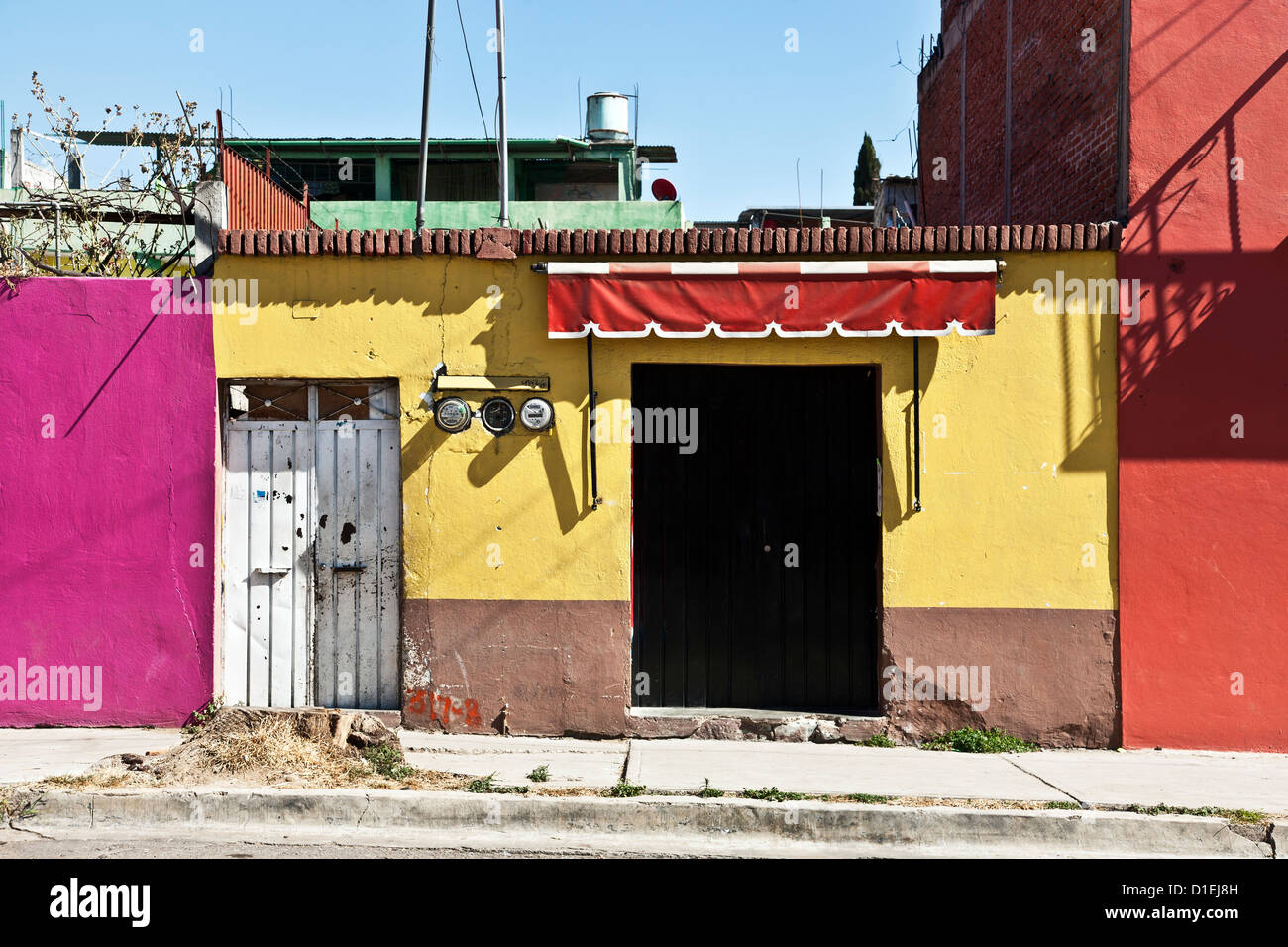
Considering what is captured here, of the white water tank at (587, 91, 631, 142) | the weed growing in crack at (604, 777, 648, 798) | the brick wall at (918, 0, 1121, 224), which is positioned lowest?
the weed growing in crack at (604, 777, 648, 798)

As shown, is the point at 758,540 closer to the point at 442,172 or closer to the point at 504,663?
the point at 504,663

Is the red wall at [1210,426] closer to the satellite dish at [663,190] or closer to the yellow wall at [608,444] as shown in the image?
the yellow wall at [608,444]

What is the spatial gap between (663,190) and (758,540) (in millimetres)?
17703

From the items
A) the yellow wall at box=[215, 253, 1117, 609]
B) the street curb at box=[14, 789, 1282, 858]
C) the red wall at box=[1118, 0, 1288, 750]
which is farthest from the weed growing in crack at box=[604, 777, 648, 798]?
the red wall at box=[1118, 0, 1288, 750]

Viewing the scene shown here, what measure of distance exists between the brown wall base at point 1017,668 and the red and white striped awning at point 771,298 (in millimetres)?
2244

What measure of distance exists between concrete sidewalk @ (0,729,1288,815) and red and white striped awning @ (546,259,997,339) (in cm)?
311

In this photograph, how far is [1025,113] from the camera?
35.5 ft

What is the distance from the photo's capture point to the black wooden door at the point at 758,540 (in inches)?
346

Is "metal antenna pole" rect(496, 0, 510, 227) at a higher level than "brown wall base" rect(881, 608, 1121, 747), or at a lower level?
higher

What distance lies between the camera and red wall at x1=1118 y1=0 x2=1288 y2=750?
26.9ft

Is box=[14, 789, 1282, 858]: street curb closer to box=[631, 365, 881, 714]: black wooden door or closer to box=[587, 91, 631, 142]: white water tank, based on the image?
box=[631, 365, 881, 714]: black wooden door

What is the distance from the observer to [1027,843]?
6.36 metres
